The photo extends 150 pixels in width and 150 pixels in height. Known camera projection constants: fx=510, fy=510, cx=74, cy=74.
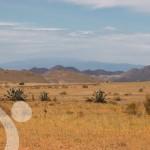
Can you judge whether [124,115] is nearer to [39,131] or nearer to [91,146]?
[39,131]

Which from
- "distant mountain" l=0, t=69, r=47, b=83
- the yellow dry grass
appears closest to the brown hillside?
"distant mountain" l=0, t=69, r=47, b=83

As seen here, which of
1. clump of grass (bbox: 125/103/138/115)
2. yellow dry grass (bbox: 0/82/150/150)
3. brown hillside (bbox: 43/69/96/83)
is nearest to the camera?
yellow dry grass (bbox: 0/82/150/150)

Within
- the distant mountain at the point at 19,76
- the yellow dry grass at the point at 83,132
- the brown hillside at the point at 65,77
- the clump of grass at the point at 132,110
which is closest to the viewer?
the yellow dry grass at the point at 83,132

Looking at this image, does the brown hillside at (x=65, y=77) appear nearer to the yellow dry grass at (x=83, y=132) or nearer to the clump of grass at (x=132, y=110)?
the clump of grass at (x=132, y=110)

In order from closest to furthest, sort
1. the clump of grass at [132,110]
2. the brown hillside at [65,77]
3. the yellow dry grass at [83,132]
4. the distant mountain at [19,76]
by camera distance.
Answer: the yellow dry grass at [83,132] < the clump of grass at [132,110] < the distant mountain at [19,76] < the brown hillside at [65,77]

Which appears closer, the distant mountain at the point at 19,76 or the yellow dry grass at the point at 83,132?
the yellow dry grass at the point at 83,132

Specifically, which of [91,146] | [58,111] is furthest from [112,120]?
[91,146]

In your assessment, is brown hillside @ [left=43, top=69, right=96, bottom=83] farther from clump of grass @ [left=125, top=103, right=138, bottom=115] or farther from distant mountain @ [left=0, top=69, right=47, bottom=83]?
clump of grass @ [left=125, top=103, right=138, bottom=115]

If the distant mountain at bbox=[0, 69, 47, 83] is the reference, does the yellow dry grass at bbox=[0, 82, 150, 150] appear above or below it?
below

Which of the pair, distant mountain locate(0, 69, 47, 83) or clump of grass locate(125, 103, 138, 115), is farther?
Answer: distant mountain locate(0, 69, 47, 83)

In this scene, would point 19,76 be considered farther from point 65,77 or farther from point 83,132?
point 83,132

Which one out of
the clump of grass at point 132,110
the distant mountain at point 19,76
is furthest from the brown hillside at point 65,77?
the clump of grass at point 132,110

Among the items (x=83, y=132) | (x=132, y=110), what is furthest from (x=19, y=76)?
(x=83, y=132)

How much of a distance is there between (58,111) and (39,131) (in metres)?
9.50
